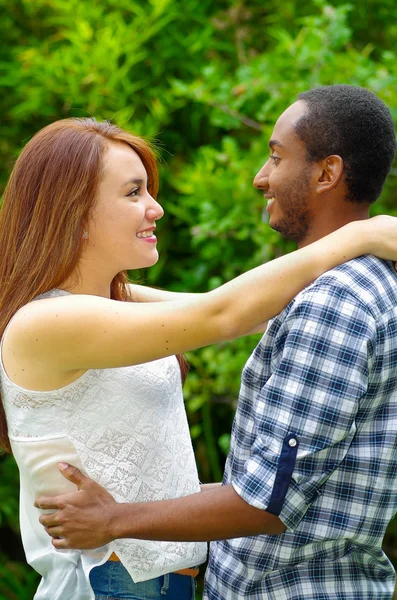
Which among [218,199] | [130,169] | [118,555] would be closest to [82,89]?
[218,199]

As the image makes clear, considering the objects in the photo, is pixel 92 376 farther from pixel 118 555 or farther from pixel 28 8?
pixel 28 8

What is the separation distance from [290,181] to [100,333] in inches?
23.7

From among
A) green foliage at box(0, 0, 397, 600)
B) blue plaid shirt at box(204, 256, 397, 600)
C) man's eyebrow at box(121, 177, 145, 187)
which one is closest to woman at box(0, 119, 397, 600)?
man's eyebrow at box(121, 177, 145, 187)

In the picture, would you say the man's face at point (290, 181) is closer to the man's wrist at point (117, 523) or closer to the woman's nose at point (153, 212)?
the woman's nose at point (153, 212)

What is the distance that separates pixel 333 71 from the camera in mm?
3721

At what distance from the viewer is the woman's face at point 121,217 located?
219 cm

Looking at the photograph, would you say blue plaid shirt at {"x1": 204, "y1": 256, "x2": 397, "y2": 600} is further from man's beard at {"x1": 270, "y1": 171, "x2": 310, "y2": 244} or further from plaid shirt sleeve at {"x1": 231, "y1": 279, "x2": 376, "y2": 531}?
man's beard at {"x1": 270, "y1": 171, "x2": 310, "y2": 244}

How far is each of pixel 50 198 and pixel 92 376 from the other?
0.45 meters

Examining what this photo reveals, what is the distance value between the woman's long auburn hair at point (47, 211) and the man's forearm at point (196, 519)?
561 mm

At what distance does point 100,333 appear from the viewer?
1969mm

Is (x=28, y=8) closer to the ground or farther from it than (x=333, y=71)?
farther from it

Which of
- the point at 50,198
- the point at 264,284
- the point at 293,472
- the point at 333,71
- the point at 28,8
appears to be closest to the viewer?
the point at 293,472

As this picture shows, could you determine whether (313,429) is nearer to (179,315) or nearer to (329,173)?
(179,315)

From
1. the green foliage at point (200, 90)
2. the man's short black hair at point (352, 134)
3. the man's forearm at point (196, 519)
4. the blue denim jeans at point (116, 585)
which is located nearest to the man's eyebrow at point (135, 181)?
the man's short black hair at point (352, 134)
